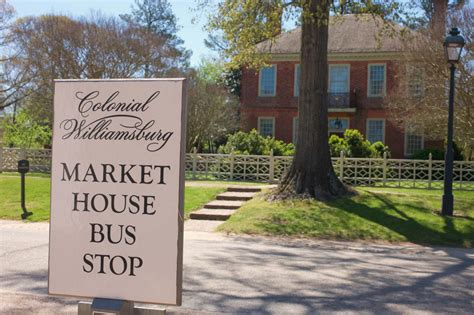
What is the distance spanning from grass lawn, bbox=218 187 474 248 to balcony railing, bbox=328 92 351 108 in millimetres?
16472

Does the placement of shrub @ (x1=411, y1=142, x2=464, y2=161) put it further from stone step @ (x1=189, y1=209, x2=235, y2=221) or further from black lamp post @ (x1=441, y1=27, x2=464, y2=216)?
stone step @ (x1=189, y1=209, x2=235, y2=221)


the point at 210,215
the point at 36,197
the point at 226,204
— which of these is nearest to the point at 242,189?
the point at 226,204

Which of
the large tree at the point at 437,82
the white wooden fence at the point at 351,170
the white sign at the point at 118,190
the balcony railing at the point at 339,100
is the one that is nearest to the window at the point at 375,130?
the balcony railing at the point at 339,100

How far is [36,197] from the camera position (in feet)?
53.3

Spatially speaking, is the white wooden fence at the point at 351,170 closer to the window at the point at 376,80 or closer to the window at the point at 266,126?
the window at the point at 376,80

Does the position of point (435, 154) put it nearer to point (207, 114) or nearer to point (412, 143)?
point (412, 143)

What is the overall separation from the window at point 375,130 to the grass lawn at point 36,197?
16333mm

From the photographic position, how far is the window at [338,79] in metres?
31.5

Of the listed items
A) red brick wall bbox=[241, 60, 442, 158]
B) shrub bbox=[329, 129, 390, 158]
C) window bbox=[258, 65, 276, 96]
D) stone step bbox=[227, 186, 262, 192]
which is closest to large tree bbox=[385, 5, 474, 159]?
shrub bbox=[329, 129, 390, 158]

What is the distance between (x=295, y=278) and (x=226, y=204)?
313 inches

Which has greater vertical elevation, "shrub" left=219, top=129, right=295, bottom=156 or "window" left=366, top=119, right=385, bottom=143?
"window" left=366, top=119, right=385, bottom=143

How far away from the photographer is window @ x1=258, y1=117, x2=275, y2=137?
32812mm

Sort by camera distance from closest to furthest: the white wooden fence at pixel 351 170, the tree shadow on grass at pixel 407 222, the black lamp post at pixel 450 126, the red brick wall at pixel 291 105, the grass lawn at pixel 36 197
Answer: the tree shadow on grass at pixel 407 222 → the black lamp post at pixel 450 126 → the grass lawn at pixel 36 197 → the white wooden fence at pixel 351 170 → the red brick wall at pixel 291 105

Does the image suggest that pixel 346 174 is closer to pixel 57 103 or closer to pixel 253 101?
pixel 253 101
